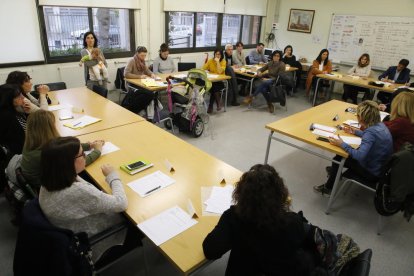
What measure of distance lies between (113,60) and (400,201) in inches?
205

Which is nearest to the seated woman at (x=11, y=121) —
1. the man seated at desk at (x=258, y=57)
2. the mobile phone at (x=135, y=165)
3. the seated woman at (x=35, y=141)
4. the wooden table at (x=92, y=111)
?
the wooden table at (x=92, y=111)

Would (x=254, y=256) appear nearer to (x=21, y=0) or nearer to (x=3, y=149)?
(x=3, y=149)

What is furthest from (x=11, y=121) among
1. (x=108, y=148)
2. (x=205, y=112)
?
(x=205, y=112)

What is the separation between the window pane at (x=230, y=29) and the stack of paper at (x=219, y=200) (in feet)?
21.6

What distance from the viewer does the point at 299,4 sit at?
7762 mm

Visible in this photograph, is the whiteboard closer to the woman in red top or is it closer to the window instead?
the woman in red top

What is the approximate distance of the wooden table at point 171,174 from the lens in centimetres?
140

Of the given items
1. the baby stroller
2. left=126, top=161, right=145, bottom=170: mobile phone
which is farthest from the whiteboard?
left=126, top=161, right=145, bottom=170: mobile phone

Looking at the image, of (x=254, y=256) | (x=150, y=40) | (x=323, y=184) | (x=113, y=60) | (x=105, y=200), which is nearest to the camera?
(x=254, y=256)

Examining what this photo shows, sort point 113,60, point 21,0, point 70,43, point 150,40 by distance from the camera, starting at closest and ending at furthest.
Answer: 1. point 21,0
2. point 70,43
3. point 113,60
4. point 150,40

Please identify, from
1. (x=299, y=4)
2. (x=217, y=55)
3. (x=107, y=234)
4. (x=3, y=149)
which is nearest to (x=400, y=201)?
(x=107, y=234)

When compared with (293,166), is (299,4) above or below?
above

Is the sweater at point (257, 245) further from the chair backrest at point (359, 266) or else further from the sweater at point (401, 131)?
the sweater at point (401, 131)

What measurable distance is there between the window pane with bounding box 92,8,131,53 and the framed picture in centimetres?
475
